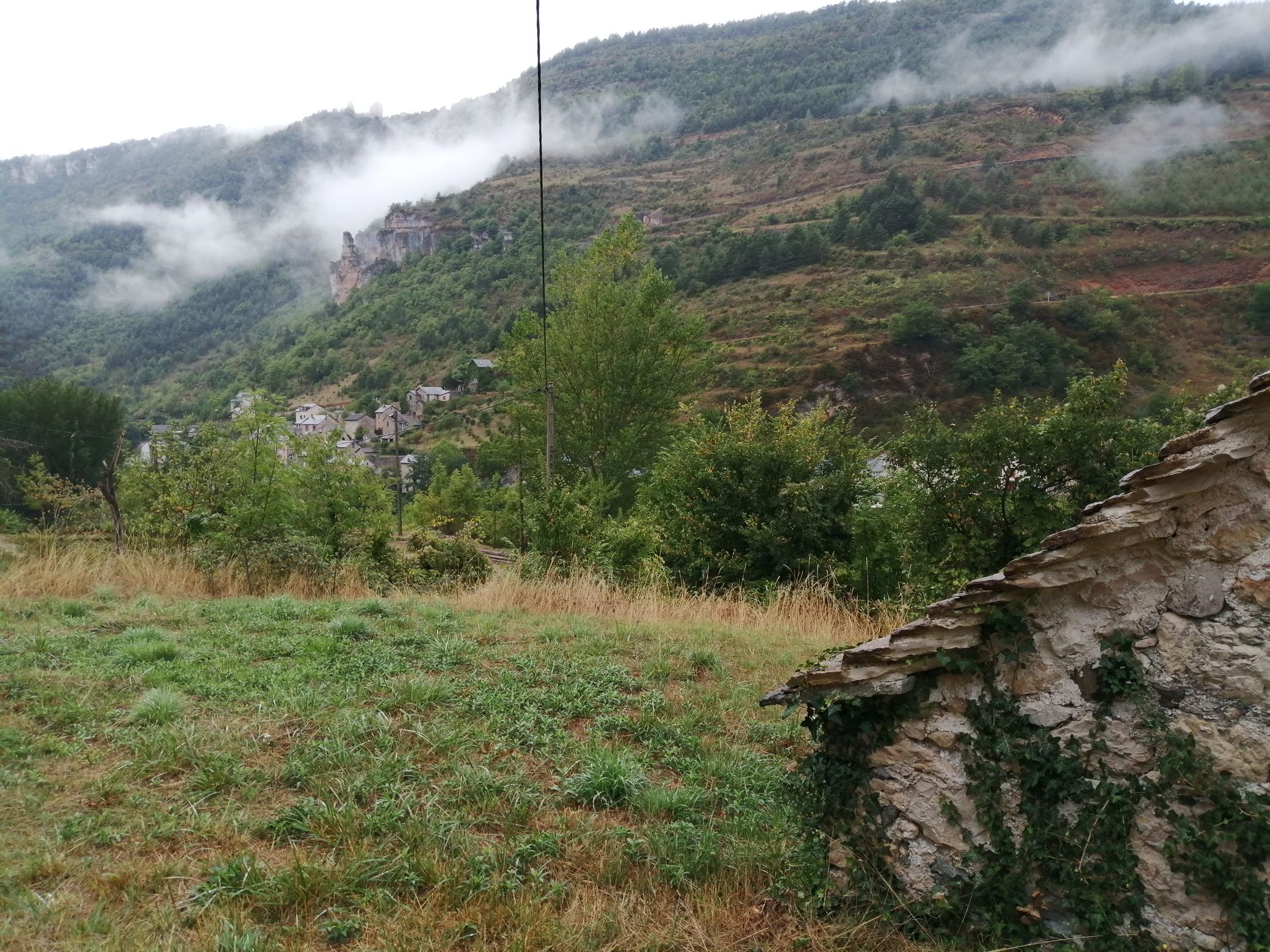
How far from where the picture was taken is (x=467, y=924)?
2.46 m

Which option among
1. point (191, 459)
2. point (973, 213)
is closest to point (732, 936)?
point (191, 459)

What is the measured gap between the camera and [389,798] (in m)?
3.23

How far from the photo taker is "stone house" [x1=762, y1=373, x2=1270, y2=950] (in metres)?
2.14

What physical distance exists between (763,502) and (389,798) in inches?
302

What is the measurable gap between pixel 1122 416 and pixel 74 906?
8.21m

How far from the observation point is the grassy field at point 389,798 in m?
2.50

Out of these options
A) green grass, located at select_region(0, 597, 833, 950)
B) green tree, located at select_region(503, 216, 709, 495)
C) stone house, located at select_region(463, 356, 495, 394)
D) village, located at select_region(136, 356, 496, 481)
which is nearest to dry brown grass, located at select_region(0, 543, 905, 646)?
green grass, located at select_region(0, 597, 833, 950)

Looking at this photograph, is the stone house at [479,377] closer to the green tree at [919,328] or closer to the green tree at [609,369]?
the green tree at [919,328]

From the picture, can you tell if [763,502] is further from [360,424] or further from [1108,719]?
[360,424]

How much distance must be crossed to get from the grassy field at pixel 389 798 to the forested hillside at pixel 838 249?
33877 millimetres

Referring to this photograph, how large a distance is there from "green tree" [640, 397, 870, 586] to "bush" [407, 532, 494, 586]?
3.18m

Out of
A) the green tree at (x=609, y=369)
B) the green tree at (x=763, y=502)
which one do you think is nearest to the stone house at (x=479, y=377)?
the green tree at (x=609, y=369)

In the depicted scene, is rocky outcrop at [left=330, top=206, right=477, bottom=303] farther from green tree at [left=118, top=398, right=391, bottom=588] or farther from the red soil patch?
green tree at [left=118, top=398, right=391, bottom=588]

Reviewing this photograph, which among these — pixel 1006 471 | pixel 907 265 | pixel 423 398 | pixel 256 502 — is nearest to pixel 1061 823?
pixel 1006 471
